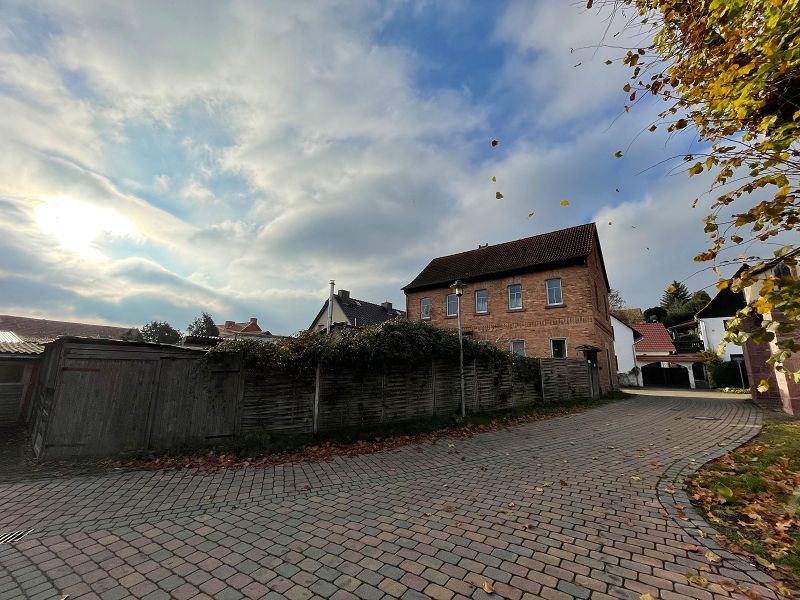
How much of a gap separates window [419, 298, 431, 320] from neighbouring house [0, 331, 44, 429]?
1986 centimetres

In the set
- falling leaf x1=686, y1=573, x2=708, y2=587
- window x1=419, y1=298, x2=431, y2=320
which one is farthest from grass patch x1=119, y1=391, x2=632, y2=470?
window x1=419, y1=298, x2=431, y2=320

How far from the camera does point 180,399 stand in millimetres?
7762

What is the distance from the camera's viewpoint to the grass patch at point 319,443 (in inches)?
273

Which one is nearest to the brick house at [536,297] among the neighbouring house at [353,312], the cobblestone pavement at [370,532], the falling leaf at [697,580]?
the neighbouring house at [353,312]

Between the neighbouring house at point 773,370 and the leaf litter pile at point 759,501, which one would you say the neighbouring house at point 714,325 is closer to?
the neighbouring house at point 773,370

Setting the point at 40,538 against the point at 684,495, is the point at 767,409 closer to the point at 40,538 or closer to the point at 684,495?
the point at 684,495

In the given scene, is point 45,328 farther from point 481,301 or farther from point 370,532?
point 370,532

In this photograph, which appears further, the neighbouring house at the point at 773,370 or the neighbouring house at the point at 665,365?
the neighbouring house at the point at 665,365

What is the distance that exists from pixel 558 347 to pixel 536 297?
10.3ft

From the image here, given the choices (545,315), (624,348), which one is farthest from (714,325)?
(545,315)

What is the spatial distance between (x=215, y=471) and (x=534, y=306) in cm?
1900

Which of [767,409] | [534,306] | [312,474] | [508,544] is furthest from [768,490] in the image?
[534,306]

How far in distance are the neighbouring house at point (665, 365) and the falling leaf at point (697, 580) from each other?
113ft

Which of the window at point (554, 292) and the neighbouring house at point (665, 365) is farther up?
the window at point (554, 292)
